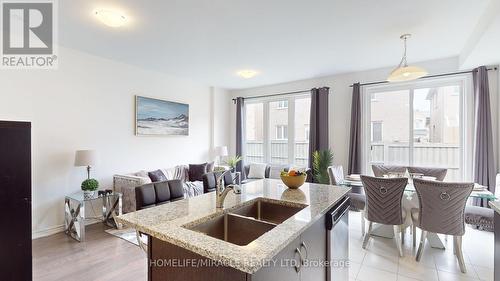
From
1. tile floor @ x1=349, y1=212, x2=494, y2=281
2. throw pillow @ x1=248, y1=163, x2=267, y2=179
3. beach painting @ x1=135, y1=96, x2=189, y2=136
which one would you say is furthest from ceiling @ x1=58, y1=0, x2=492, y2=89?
tile floor @ x1=349, y1=212, x2=494, y2=281

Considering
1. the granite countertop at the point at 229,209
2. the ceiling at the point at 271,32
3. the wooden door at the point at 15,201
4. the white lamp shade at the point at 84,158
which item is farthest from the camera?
the white lamp shade at the point at 84,158

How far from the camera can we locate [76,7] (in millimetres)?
2475

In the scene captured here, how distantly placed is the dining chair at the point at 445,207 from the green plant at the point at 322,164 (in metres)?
2.18

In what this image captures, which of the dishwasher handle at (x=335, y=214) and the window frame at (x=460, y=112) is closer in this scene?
the dishwasher handle at (x=335, y=214)

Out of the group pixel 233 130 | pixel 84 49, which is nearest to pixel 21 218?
pixel 84 49

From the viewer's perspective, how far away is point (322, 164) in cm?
482

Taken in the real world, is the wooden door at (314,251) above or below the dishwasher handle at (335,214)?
below

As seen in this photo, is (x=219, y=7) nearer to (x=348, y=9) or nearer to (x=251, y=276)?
(x=348, y=9)

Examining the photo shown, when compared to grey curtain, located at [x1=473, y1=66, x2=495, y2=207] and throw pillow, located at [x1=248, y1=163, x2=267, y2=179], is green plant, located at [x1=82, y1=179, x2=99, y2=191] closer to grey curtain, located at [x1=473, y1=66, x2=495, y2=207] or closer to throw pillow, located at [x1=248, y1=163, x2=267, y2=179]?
throw pillow, located at [x1=248, y1=163, x2=267, y2=179]

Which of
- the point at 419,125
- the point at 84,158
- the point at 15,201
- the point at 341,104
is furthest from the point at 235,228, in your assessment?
the point at 419,125

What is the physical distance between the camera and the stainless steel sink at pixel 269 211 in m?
1.67

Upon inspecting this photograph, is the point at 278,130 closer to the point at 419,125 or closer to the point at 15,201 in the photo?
the point at 419,125

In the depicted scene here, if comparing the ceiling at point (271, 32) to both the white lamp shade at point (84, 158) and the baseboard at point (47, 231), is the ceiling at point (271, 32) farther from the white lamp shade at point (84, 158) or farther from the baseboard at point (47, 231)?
the baseboard at point (47, 231)

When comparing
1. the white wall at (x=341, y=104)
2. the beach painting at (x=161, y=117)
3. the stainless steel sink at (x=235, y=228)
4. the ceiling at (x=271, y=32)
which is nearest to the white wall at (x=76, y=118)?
the beach painting at (x=161, y=117)
